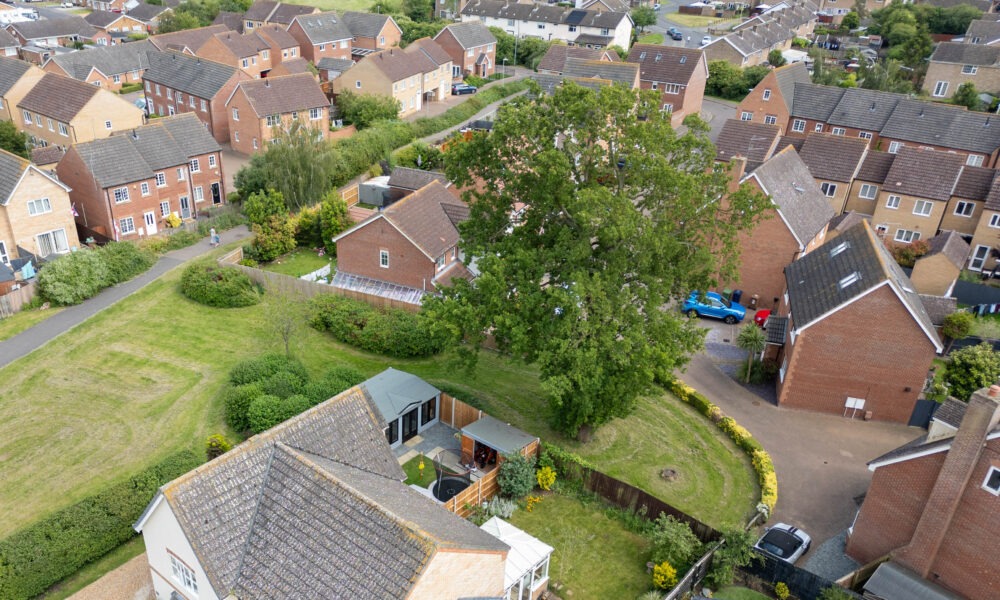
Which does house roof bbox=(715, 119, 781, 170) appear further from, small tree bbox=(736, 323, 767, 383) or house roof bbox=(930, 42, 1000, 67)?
house roof bbox=(930, 42, 1000, 67)

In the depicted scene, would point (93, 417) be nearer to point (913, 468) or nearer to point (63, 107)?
point (913, 468)

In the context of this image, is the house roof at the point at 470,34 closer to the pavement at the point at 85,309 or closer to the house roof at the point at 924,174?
the pavement at the point at 85,309

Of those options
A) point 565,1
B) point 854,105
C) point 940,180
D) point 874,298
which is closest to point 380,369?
point 874,298

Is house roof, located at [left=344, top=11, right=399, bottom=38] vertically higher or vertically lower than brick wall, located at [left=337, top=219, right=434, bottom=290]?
higher

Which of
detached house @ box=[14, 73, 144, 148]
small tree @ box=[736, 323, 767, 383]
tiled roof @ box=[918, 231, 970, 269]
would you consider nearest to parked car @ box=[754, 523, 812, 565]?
small tree @ box=[736, 323, 767, 383]

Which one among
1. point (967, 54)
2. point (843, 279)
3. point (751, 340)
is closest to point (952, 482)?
point (843, 279)
